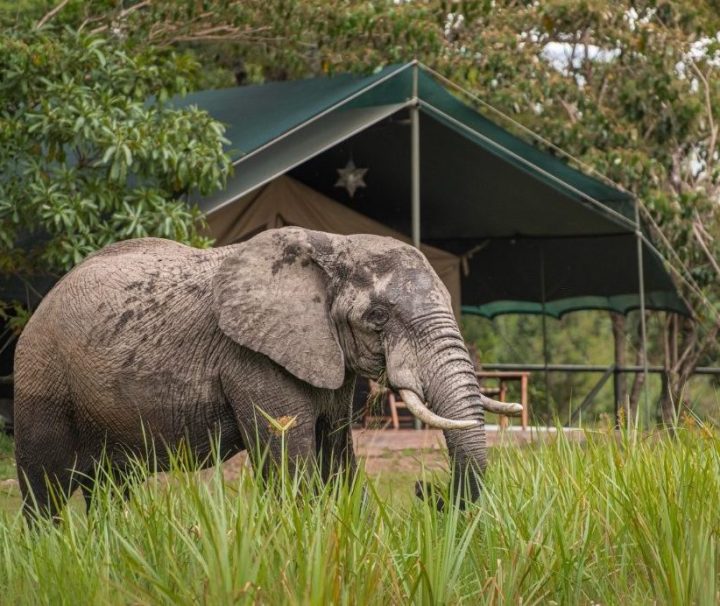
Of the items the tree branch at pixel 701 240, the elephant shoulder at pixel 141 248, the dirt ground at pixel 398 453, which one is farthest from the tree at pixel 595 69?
the elephant shoulder at pixel 141 248

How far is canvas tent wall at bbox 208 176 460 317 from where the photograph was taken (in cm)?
1353

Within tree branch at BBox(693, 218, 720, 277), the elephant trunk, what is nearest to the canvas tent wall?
tree branch at BBox(693, 218, 720, 277)

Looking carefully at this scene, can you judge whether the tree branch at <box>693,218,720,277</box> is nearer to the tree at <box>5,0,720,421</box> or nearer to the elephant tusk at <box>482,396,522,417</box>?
the tree at <box>5,0,720,421</box>

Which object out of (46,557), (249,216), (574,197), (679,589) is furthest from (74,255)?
(679,589)

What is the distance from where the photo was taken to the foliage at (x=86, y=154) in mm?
10539

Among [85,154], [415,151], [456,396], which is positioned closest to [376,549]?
[456,396]

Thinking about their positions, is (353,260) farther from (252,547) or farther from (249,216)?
(249,216)

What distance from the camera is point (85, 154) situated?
1115 cm

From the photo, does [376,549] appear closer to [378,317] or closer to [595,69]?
[378,317]

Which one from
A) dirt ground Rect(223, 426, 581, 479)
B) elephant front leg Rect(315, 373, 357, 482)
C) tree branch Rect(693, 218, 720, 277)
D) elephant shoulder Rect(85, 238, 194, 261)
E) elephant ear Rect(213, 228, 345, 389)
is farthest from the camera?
tree branch Rect(693, 218, 720, 277)

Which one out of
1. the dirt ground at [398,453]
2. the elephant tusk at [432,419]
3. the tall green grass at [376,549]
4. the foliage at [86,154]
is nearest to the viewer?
the tall green grass at [376,549]

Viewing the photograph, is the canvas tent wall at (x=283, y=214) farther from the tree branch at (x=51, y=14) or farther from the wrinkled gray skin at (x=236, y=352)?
the wrinkled gray skin at (x=236, y=352)

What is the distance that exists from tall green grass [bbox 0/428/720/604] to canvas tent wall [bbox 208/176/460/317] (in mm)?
8196

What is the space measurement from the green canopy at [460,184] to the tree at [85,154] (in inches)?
18.4
